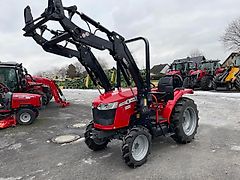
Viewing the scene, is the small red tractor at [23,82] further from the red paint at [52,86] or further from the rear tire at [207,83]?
the rear tire at [207,83]

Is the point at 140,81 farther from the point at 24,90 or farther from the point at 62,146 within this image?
the point at 24,90

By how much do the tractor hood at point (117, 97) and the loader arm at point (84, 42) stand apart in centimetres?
16

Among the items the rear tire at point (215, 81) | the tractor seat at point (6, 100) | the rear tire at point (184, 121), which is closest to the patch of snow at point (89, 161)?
the rear tire at point (184, 121)

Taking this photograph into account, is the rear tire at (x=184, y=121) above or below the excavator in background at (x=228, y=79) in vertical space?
below

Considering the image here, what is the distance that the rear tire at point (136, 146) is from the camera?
13.2 ft

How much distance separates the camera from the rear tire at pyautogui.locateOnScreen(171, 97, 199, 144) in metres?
4.97

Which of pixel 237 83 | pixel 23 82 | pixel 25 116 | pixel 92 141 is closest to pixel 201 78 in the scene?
pixel 237 83

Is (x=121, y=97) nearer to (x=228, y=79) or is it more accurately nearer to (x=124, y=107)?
(x=124, y=107)

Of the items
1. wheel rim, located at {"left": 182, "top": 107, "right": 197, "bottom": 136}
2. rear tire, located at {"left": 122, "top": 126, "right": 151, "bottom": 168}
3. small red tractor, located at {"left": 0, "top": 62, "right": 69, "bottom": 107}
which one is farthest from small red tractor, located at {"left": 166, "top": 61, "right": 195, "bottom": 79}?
A: rear tire, located at {"left": 122, "top": 126, "right": 151, "bottom": 168}

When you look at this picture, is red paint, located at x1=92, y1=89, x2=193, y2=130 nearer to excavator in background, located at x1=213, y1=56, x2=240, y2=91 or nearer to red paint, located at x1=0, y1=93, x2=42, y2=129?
red paint, located at x1=0, y1=93, x2=42, y2=129

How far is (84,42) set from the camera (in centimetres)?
384

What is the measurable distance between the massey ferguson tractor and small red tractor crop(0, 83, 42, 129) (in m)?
4.08

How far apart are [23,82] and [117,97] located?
25.7 feet

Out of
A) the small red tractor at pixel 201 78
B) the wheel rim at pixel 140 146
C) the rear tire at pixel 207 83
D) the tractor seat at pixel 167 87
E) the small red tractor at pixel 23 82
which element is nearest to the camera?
the wheel rim at pixel 140 146
